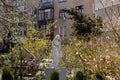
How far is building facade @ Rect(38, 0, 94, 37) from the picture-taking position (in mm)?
39941

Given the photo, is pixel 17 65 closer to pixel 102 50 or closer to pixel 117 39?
pixel 102 50

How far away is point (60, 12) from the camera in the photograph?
143 feet

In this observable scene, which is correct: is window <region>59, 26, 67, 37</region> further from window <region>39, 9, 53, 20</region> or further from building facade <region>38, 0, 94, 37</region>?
window <region>39, 9, 53, 20</region>

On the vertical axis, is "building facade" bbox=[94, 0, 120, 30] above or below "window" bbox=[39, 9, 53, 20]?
above

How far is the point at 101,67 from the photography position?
7.82m

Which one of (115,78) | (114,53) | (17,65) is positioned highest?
(114,53)

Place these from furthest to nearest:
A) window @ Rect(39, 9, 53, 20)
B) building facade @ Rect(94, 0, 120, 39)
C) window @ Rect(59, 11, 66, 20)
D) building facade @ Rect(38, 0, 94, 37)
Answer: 1. window @ Rect(39, 9, 53, 20)
2. window @ Rect(59, 11, 66, 20)
3. building facade @ Rect(38, 0, 94, 37)
4. building facade @ Rect(94, 0, 120, 39)

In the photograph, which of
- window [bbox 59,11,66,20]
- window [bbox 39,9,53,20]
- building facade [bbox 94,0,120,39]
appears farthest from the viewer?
window [bbox 39,9,53,20]

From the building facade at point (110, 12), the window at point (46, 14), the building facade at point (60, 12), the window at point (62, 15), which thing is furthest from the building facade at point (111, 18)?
the window at point (46, 14)

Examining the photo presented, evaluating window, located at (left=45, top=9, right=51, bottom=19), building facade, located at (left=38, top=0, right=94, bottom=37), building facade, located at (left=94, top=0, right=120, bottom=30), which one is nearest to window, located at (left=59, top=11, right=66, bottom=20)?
building facade, located at (left=38, top=0, right=94, bottom=37)

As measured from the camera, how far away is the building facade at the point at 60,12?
39.9m

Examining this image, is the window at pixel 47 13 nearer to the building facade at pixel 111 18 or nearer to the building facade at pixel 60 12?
the building facade at pixel 60 12

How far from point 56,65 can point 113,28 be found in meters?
8.36

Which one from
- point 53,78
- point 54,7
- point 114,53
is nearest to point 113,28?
point 114,53
